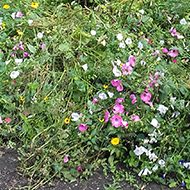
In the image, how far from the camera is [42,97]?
1.96 m

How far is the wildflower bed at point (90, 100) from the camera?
1.78m

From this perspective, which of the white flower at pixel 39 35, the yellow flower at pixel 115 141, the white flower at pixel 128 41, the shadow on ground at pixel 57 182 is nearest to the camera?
the shadow on ground at pixel 57 182

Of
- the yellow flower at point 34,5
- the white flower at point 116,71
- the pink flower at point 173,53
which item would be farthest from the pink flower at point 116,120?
the yellow flower at point 34,5

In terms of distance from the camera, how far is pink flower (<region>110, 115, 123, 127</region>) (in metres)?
1.75

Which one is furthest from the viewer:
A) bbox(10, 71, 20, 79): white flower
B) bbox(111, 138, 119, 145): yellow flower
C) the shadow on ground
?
bbox(10, 71, 20, 79): white flower

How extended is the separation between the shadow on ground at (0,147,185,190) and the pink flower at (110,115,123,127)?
31cm

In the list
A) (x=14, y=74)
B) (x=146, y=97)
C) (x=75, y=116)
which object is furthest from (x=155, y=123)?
(x=14, y=74)

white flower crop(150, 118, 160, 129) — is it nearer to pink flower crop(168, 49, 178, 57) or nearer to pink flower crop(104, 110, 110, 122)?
pink flower crop(104, 110, 110, 122)

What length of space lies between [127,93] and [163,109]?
251 millimetres

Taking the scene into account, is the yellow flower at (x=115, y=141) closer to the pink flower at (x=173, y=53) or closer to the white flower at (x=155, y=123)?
the white flower at (x=155, y=123)

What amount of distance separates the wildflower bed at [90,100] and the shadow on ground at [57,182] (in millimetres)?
42

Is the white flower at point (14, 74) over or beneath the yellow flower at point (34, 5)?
beneath

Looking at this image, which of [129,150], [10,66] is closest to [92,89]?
[129,150]

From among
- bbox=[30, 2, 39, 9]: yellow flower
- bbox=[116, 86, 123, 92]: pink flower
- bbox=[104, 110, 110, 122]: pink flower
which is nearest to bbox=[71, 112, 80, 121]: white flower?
bbox=[104, 110, 110, 122]: pink flower
